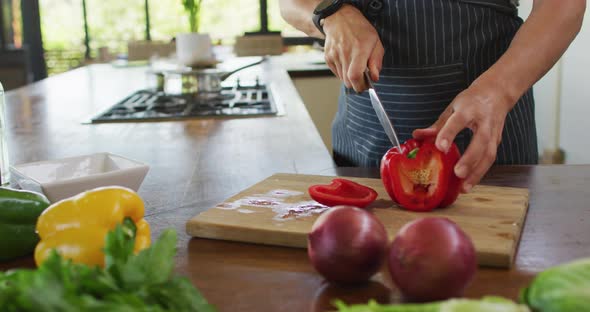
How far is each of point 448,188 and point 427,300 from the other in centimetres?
43

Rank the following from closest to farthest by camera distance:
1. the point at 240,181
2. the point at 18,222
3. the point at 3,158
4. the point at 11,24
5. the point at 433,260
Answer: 1. the point at 433,260
2. the point at 18,222
3. the point at 3,158
4. the point at 240,181
5. the point at 11,24

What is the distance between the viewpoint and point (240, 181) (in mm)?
1359

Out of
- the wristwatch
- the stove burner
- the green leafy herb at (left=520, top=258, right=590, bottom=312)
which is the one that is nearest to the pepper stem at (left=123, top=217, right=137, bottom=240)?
the green leafy herb at (left=520, top=258, right=590, bottom=312)

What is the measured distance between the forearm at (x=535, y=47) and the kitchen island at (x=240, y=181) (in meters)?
0.20

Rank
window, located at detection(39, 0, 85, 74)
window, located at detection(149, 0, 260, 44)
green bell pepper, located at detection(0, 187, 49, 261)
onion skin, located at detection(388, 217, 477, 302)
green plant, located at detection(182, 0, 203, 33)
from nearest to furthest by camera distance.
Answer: onion skin, located at detection(388, 217, 477, 302) → green bell pepper, located at detection(0, 187, 49, 261) → green plant, located at detection(182, 0, 203, 33) → window, located at detection(149, 0, 260, 44) → window, located at detection(39, 0, 85, 74)

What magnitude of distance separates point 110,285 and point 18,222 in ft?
1.29

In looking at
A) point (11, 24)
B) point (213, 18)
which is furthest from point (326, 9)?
point (11, 24)

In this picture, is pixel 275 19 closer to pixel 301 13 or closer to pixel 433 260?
pixel 301 13

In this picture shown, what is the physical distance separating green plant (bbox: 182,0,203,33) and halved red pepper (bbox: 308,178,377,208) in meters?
2.23

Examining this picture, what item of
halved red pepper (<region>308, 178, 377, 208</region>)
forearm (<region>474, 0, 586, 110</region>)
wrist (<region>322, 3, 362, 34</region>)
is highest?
wrist (<region>322, 3, 362, 34</region>)

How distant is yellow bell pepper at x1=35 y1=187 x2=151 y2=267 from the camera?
777 mm

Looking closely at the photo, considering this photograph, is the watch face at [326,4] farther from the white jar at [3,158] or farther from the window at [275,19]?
the window at [275,19]

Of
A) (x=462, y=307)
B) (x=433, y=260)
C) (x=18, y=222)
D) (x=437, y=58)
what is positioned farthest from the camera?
(x=437, y=58)

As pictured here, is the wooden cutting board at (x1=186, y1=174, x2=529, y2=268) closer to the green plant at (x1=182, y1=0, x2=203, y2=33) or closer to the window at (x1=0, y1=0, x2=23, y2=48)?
the green plant at (x1=182, y1=0, x2=203, y2=33)
